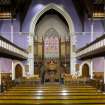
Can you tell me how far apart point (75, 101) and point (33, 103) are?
1295mm

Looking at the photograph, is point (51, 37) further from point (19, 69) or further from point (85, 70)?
point (85, 70)

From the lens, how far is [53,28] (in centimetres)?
3391

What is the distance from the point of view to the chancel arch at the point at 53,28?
3155 centimetres

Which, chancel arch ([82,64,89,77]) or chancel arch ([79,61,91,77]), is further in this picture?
chancel arch ([82,64,89,77])

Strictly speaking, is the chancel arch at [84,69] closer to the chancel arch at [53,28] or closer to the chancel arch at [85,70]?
the chancel arch at [85,70]

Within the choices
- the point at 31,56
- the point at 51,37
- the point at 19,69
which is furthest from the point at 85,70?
the point at 19,69

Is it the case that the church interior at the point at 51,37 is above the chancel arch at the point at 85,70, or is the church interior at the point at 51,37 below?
above

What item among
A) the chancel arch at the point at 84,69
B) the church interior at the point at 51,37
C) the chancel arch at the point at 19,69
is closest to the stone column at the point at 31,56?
the church interior at the point at 51,37

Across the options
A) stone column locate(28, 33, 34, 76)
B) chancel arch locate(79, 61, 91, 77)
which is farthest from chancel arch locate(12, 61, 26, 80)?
A: chancel arch locate(79, 61, 91, 77)

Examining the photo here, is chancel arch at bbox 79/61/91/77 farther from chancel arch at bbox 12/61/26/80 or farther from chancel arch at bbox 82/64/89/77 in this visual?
chancel arch at bbox 12/61/26/80

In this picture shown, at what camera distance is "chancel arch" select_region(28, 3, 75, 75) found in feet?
104

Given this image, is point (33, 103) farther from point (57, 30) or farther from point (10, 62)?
A: point (57, 30)

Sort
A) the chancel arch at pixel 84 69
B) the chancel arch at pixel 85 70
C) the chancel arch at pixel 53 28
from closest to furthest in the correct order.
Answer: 1. the chancel arch at pixel 84 69
2. the chancel arch at pixel 85 70
3. the chancel arch at pixel 53 28

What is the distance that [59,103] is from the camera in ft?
28.5
